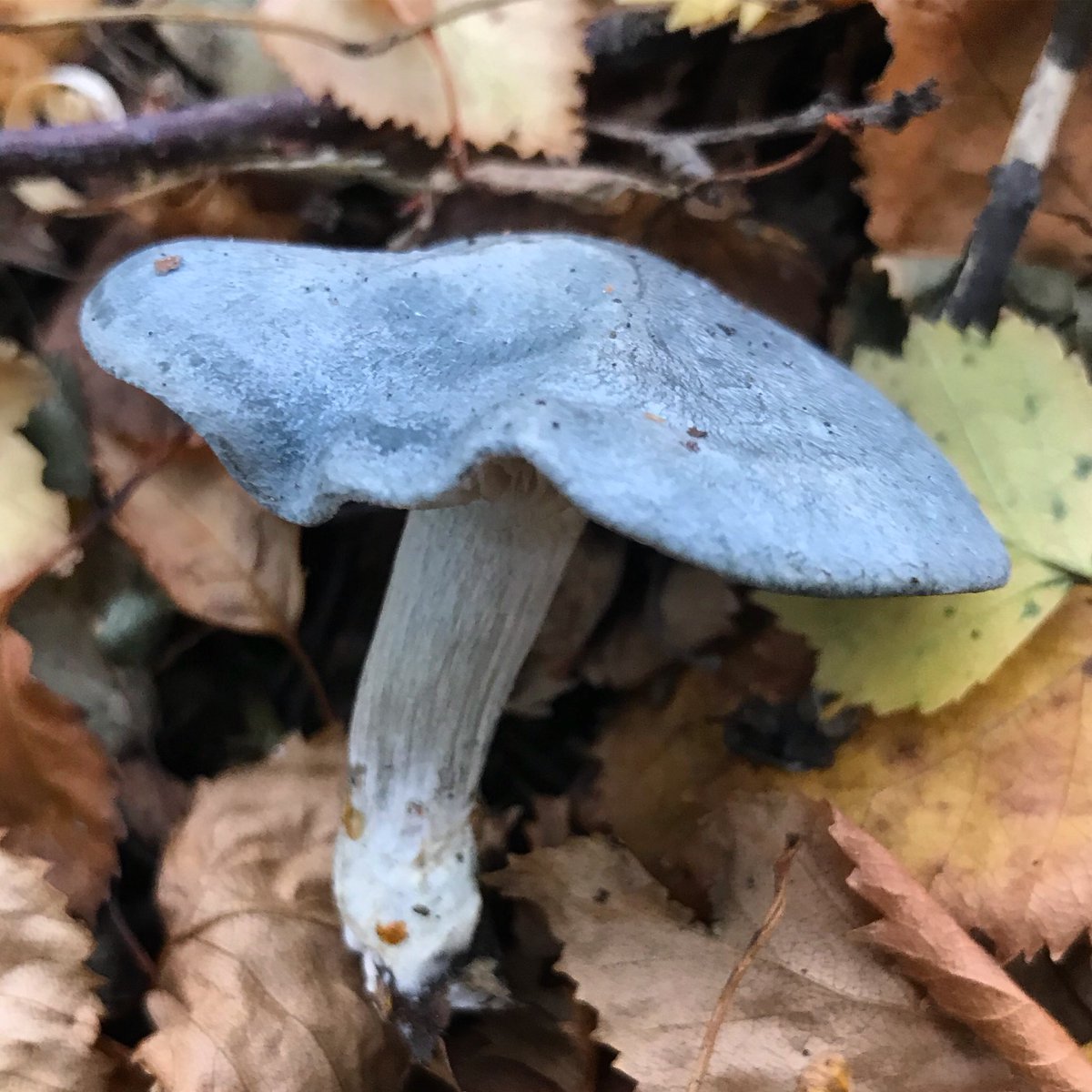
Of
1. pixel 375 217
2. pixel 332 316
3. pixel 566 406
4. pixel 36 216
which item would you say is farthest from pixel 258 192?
pixel 566 406

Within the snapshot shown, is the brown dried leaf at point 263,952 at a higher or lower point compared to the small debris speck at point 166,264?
lower

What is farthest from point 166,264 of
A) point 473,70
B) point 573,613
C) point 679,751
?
point 679,751

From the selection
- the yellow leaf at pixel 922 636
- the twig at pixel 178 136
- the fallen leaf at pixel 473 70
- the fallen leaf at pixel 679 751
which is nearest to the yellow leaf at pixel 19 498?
the twig at pixel 178 136

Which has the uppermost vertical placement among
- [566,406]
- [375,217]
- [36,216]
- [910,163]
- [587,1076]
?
[910,163]

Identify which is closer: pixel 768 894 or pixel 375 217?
pixel 768 894

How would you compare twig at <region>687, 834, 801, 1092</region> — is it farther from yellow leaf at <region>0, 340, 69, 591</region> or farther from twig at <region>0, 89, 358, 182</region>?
twig at <region>0, 89, 358, 182</region>

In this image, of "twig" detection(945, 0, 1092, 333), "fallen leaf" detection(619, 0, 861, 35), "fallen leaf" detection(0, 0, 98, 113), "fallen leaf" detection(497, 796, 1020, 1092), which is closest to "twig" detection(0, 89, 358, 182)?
"fallen leaf" detection(0, 0, 98, 113)

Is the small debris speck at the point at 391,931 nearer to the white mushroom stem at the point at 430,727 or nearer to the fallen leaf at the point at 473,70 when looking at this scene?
the white mushroom stem at the point at 430,727

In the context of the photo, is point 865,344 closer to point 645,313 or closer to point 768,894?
A: point 645,313
